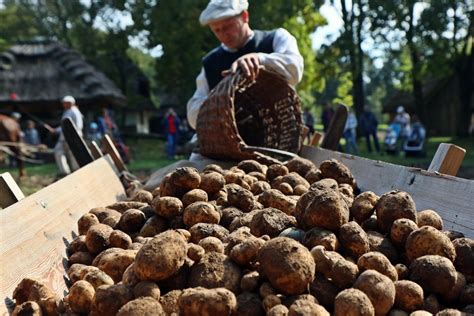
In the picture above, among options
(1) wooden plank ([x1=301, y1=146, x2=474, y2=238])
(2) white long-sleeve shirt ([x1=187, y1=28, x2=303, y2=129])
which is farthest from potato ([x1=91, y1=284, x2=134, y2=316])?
(2) white long-sleeve shirt ([x1=187, y1=28, x2=303, y2=129])

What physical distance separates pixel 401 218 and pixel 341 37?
967 inches

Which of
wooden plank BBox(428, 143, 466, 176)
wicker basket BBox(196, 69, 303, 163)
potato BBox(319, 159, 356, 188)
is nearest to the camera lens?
wooden plank BBox(428, 143, 466, 176)

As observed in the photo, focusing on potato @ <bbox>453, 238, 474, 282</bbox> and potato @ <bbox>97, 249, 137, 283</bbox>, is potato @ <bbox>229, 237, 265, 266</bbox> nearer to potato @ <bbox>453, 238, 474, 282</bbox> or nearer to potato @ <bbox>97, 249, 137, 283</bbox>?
potato @ <bbox>97, 249, 137, 283</bbox>

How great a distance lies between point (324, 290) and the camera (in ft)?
5.93

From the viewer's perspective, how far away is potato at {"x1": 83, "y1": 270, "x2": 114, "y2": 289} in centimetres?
196

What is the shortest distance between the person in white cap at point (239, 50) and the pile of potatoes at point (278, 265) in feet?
6.48

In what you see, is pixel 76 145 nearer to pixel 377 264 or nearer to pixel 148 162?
pixel 377 264

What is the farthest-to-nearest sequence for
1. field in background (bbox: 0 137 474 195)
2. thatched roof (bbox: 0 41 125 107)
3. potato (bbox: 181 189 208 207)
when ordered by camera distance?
thatched roof (bbox: 0 41 125 107) < field in background (bbox: 0 137 474 195) < potato (bbox: 181 189 208 207)

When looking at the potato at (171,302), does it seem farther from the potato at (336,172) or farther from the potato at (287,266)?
the potato at (336,172)

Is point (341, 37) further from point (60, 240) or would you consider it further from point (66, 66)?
point (60, 240)

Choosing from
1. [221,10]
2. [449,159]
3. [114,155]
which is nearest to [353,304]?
[449,159]

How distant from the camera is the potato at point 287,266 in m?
1.73

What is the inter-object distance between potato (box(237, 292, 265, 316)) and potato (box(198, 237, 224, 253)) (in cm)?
33

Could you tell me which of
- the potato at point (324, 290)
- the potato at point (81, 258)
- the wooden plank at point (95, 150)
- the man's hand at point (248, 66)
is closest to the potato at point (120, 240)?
the potato at point (81, 258)
